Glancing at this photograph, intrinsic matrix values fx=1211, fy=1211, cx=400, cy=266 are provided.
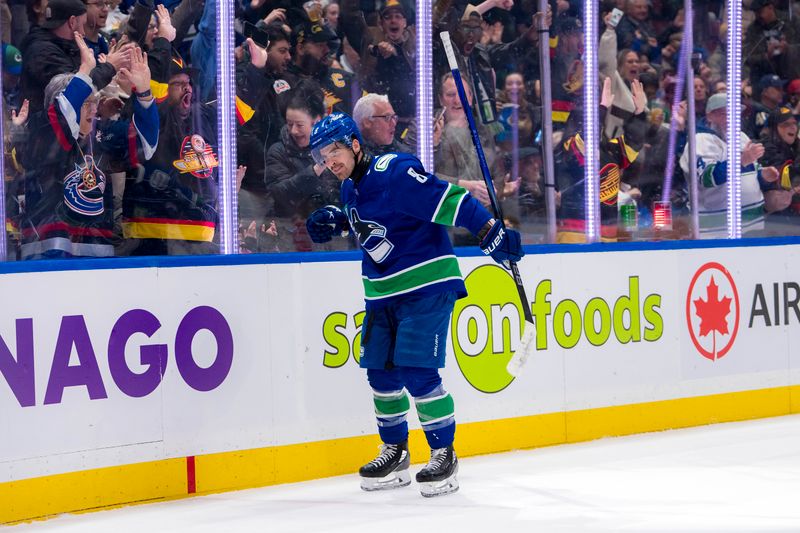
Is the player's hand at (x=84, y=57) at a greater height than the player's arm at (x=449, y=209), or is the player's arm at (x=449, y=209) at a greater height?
the player's hand at (x=84, y=57)

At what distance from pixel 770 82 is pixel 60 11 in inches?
144

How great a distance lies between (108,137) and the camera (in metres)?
4.32

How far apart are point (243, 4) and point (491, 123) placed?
4.32 ft

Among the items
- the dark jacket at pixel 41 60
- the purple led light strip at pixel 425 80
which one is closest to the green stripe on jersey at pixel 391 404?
the purple led light strip at pixel 425 80

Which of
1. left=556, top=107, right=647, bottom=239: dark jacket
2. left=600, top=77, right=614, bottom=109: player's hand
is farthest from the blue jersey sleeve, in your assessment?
left=600, top=77, right=614, bottom=109: player's hand

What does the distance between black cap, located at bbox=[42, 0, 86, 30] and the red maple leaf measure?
119 inches

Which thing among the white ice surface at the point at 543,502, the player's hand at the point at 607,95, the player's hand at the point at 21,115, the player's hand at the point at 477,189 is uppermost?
the player's hand at the point at 607,95

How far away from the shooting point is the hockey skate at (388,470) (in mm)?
4172

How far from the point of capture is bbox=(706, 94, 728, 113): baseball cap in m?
5.99

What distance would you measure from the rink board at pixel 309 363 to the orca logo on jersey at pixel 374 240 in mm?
453

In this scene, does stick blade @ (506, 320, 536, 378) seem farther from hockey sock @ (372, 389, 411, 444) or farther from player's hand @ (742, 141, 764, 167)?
player's hand @ (742, 141, 764, 167)

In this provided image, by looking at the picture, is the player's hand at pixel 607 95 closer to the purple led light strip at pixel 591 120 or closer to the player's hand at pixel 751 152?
the purple led light strip at pixel 591 120

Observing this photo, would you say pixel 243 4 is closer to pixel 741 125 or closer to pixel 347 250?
pixel 347 250

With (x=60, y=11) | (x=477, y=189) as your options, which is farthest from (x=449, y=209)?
(x=60, y=11)
